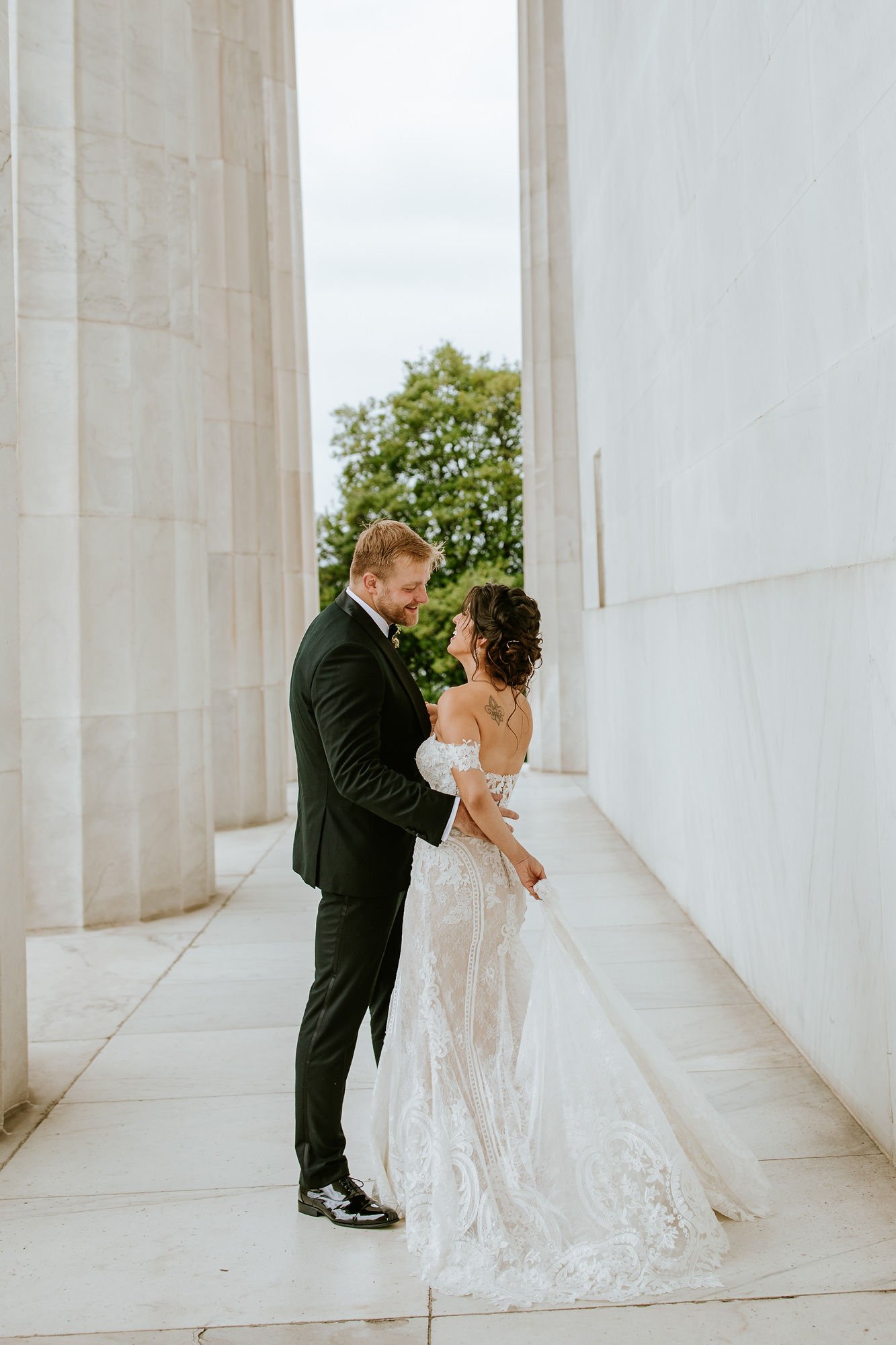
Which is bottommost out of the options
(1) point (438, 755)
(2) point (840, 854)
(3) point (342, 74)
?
(2) point (840, 854)

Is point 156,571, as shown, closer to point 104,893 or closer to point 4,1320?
point 104,893

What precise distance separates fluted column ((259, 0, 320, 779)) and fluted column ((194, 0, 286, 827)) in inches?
235

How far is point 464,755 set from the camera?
17.1 ft

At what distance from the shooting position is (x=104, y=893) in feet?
37.6

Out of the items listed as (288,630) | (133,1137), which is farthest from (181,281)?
(288,630)

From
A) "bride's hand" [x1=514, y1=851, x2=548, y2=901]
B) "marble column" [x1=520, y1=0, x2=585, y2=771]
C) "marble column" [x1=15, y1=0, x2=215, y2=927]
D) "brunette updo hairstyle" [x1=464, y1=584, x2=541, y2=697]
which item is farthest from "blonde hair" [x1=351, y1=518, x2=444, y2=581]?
"marble column" [x1=520, y1=0, x2=585, y2=771]

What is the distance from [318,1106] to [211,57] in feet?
53.6

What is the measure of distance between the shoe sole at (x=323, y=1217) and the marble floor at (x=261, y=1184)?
0.04 meters

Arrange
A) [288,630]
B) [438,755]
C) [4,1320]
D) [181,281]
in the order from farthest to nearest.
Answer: [288,630] < [181,281] < [438,755] < [4,1320]

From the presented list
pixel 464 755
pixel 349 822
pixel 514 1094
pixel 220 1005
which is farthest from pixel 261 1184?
pixel 220 1005

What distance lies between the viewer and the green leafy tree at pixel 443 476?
59.7 metres

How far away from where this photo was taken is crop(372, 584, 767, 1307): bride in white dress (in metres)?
4.77

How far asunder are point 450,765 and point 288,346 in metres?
22.0

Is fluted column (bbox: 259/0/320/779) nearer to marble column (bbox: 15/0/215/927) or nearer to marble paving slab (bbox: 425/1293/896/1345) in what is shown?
marble column (bbox: 15/0/215/927)
